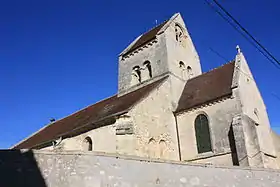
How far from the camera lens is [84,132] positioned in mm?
19641

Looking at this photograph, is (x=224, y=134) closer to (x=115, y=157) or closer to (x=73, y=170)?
(x=115, y=157)

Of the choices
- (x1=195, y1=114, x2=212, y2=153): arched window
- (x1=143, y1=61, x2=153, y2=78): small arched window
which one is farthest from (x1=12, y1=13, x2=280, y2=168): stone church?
(x1=143, y1=61, x2=153, y2=78): small arched window

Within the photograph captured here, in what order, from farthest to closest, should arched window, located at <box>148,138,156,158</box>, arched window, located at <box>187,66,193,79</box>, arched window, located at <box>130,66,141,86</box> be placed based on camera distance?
arched window, located at <box>130,66,141,86</box> → arched window, located at <box>187,66,193,79</box> → arched window, located at <box>148,138,156,158</box>

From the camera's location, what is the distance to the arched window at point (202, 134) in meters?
18.8

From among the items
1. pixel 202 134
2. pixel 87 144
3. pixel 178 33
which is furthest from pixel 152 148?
pixel 178 33

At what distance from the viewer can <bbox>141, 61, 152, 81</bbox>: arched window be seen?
2533 centimetres

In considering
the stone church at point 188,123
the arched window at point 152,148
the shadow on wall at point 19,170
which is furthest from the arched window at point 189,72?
the shadow on wall at point 19,170

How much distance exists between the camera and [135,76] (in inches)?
1044

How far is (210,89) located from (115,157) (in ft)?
43.7

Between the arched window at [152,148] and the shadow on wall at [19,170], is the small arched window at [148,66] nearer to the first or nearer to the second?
the arched window at [152,148]

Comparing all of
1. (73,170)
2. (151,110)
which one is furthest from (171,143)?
(73,170)

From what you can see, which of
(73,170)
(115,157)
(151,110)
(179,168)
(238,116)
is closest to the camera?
(73,170)

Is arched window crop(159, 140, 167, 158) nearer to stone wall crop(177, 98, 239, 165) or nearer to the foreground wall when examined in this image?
stone wall crop(177, 98, 239, 165)

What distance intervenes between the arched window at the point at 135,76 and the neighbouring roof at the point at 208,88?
478cm
